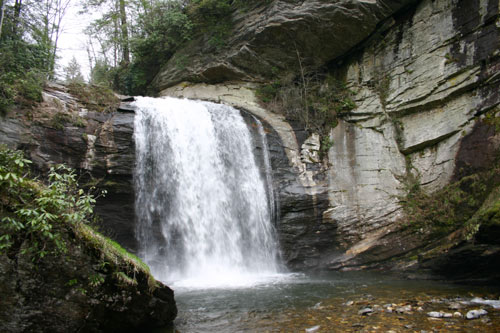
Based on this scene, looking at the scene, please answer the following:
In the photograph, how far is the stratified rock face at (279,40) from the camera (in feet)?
38.1

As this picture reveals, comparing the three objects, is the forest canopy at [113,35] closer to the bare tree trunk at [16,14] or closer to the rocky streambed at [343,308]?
the bare tree trunk at [16,14]

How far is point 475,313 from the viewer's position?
441 centimetres

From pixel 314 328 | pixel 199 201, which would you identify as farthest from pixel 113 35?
pixel 314 328

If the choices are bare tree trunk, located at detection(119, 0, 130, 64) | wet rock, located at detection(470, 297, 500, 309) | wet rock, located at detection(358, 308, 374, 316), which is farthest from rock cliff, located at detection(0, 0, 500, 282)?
bare tree trunk, located at detection(119, 0, 130, 64)

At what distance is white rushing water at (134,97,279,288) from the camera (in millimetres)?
9297

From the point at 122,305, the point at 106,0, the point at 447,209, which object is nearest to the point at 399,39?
the point at 447,209

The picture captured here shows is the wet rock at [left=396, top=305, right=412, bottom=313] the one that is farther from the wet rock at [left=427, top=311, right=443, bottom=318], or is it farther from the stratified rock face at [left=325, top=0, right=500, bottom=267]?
the stratified rock face at [left=325, top=0, right=500, bottom=267]

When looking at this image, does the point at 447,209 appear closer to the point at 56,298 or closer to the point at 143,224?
the point at 143,224

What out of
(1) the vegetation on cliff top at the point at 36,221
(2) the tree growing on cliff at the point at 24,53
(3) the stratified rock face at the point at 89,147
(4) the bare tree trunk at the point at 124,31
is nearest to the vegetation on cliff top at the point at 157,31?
(4) the bare tree trunk at the point at 124,31

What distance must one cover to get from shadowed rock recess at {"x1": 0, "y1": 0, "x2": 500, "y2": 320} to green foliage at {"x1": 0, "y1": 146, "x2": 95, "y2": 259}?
18.5 ft

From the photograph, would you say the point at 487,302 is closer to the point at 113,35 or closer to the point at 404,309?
the point at 404,309

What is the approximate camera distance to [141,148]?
9695 millimetres

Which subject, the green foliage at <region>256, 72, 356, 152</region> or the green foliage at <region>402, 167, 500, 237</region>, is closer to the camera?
the green foliage at <region>402, 167, 500, 237</region>

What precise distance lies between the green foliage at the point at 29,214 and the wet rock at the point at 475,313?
16.8 ft
